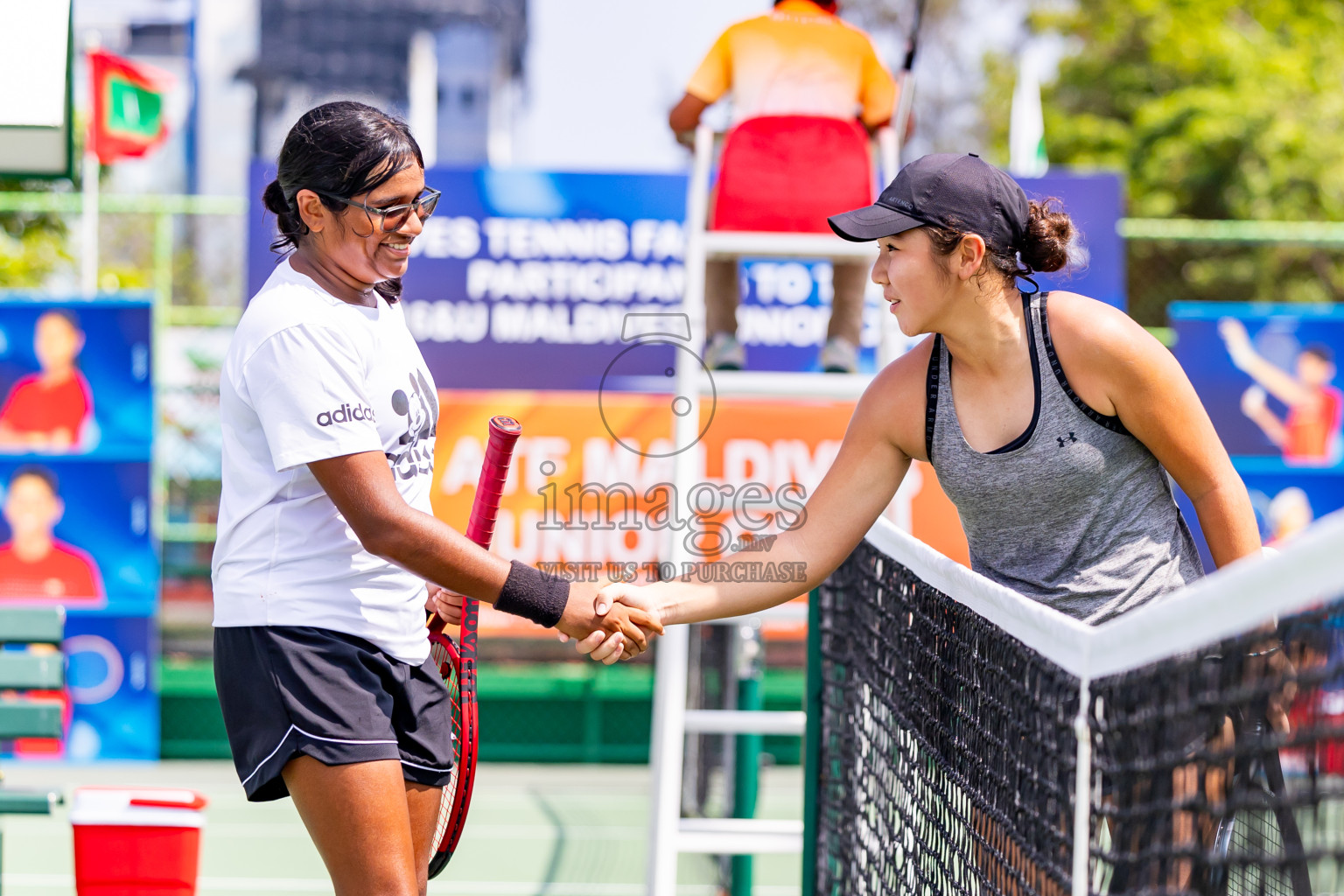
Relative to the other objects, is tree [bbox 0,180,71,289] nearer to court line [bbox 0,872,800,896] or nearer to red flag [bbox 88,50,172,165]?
red flag [bbox 88,50,172,165]

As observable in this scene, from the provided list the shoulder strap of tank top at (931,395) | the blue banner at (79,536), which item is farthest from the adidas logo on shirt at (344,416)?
the blue banner at (79,536)

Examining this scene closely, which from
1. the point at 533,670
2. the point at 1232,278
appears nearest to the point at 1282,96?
the point at 1232,278

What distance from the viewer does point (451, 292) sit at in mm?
7027

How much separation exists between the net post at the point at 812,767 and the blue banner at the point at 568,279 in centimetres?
357

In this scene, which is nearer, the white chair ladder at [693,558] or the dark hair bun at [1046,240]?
the dark hair bun at [1046,240]

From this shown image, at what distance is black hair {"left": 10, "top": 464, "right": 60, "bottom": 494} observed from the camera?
6918 millimetres

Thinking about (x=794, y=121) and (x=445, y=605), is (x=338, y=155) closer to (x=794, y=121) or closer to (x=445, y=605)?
(x=445, y=605)

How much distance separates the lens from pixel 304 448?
2.16 meters

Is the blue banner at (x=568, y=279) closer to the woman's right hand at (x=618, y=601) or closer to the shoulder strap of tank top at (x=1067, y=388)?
the woman's right hand at (x=618, y=601)

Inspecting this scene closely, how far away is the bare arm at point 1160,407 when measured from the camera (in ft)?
7.76

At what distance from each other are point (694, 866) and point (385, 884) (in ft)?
12.9

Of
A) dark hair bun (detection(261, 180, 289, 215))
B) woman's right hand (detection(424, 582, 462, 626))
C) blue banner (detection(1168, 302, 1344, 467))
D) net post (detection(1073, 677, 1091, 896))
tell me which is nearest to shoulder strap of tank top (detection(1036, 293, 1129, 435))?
net post (detection(1073, 677, 1091, 896))

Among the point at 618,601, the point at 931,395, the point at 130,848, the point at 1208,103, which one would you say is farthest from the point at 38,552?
the point at 1208,103

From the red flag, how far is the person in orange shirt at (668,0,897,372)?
4569mm
